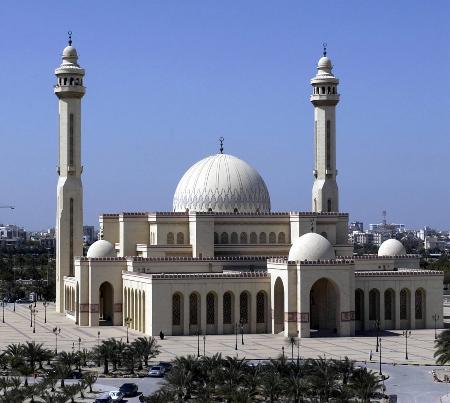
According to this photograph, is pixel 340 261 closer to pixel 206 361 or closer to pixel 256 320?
pixel 256 320

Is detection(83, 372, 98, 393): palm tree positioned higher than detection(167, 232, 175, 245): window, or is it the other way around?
detection(167, 232, 175, 245): window

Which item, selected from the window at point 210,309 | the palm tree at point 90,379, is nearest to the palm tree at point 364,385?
the palm tree at point 90,379

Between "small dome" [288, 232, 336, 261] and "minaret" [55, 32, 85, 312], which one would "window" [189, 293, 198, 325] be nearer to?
"small dome" [288, 232, 336, 261]

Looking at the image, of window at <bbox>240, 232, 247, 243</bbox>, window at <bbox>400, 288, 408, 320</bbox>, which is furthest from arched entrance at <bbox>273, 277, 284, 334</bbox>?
window at <bbox>240, 232, 247, 243</bbox>

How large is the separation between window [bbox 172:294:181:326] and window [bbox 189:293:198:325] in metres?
0.64

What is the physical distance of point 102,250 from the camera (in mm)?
70625

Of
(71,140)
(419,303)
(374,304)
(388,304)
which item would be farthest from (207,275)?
(71,140)

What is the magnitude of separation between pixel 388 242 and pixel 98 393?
3853 cm

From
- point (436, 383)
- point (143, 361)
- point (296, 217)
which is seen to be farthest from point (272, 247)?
point (436, 383)

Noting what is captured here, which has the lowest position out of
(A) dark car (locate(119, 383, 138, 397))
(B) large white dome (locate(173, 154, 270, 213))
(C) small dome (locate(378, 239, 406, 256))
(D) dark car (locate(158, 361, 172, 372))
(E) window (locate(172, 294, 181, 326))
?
(A) dark car (locate(119, 383, 138, 397))

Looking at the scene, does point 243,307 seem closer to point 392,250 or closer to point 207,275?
point 207,275

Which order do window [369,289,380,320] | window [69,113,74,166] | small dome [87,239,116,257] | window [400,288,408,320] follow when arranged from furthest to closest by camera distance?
window [69,113,74,166] → small dome [87,239,116,257] → window [400,288,408,320] → window [369,289,380,320]

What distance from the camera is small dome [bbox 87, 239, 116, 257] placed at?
231 feet

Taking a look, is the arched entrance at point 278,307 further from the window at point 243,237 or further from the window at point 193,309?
the window at point 243,237
